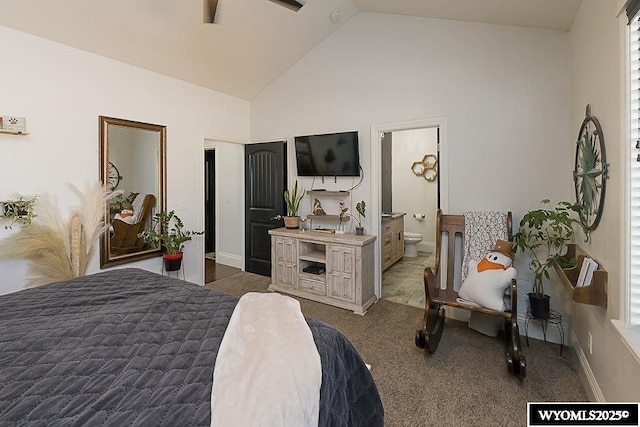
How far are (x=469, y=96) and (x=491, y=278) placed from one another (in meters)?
1.76

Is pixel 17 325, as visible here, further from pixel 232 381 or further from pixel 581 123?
pixel 581 123

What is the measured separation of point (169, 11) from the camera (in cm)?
282

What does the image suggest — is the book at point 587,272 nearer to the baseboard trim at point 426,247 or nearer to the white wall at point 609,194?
the white wall at point 609,194

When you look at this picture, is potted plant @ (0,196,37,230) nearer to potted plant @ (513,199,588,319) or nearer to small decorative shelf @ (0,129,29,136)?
small decorative shelf @ (0,129,29,136)

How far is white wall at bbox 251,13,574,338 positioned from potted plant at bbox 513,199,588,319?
13 centimetres

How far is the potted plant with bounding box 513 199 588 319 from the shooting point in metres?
2.34

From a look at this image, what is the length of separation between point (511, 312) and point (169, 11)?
386 centimetres

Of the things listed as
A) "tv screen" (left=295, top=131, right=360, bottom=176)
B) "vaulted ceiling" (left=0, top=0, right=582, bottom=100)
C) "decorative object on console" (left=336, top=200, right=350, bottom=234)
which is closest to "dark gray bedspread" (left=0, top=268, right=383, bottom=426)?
"vaulted ceiling" (left=0, top=0, right=582, bottom=100)

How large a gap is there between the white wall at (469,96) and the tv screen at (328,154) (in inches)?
5.9

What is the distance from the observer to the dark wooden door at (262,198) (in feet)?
14.4

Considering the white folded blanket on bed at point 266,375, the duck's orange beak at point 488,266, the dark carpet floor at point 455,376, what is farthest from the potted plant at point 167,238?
the duck's orange beak at point 488,266

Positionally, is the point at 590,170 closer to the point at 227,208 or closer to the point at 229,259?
the point at 227,208

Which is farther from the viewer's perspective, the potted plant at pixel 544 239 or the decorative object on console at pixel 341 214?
the decorative object on console at pixel 341 214

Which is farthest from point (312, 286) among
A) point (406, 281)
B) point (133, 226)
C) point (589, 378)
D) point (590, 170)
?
point (590, 170)
